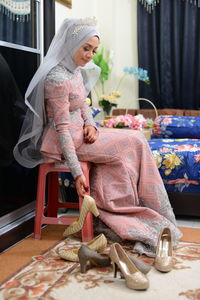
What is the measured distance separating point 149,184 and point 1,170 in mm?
885

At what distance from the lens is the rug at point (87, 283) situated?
6.27 feet

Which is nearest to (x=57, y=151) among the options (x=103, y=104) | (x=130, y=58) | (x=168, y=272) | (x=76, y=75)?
(x=76, y=75)

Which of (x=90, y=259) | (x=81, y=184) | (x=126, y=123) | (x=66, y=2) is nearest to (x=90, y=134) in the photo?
(x=81, y=184)

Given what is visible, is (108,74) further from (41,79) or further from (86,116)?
Result: (41,79)

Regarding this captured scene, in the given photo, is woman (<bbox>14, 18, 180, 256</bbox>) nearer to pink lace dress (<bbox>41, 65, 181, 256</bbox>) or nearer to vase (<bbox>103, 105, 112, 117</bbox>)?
pink lace dress (<bbox>41, 65, 181, 256</bbox>)

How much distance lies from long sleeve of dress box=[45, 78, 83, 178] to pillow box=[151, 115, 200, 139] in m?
1.60

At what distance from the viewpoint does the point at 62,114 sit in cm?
257

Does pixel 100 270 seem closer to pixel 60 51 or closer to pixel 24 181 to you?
pixel 24 181

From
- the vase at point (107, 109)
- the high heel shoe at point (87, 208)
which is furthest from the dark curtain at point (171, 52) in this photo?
the high heel shoe at point (87, 208)

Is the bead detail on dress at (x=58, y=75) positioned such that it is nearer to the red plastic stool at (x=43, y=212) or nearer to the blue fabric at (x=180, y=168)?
the red plastic stool at (x=43, y=212)

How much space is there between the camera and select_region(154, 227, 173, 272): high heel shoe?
219 centimetres

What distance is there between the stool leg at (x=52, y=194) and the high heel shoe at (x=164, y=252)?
2.79 feet

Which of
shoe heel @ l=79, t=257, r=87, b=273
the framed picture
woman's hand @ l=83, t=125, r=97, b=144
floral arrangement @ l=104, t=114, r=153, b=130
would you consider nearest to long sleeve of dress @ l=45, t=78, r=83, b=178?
woman's hand @ l=83, t=125, r=97, b=144

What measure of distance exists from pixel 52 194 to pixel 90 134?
557 mm
